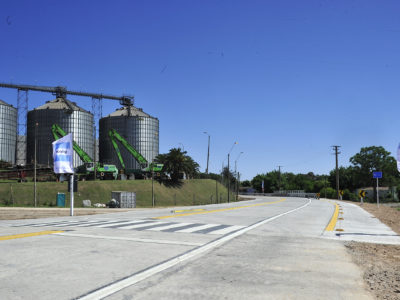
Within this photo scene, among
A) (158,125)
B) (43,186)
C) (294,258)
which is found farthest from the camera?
(158,125)

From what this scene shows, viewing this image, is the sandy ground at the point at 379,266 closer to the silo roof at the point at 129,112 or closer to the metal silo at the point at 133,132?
the metal silo at the point at 133,132

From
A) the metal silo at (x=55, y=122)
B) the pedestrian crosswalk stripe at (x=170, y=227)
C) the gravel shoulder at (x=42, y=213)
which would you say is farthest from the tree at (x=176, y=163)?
the pedestrian crosswalk stripe at (x=170, y=227)

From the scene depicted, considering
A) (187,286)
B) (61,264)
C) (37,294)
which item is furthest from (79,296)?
(61,264)

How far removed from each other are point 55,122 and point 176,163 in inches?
1390

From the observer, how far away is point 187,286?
523cm

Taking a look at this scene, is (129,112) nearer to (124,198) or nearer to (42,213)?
(124,198)

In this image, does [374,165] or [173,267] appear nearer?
[173,267]

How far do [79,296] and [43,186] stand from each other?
5004 cm

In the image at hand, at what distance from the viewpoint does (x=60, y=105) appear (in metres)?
83.4

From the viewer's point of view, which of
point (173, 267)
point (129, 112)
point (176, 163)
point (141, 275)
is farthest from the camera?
point (129, 112)

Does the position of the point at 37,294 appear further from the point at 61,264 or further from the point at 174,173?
the point at 174,173

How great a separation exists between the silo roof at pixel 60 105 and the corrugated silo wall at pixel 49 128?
163cm

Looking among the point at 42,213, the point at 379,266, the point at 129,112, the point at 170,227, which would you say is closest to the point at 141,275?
the point at 379,266

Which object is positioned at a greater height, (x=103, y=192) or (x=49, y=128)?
(x=49, y=128)
